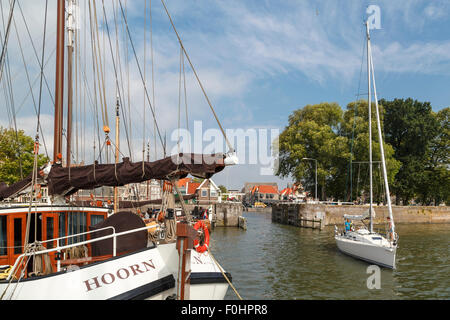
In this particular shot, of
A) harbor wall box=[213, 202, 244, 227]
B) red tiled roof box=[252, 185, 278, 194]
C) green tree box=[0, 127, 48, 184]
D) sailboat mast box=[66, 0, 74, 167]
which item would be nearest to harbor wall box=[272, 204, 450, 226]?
harbor wall box=[213, 202, 244, 227]

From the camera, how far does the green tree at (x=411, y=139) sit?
57406mm

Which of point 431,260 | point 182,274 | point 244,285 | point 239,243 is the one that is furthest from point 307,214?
point 182,274

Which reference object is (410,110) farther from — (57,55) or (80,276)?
(80,276)

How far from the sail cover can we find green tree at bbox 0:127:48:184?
2742cm

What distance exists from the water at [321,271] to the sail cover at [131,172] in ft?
27.5

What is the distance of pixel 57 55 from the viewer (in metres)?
15.7

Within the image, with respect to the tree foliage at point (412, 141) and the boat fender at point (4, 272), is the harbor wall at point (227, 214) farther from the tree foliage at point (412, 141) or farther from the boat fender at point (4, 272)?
the boat fender at point (4, 272)

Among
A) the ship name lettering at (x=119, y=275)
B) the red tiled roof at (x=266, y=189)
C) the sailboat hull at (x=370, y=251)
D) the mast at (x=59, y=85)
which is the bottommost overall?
the red tiled roof at (x=266, y=189)

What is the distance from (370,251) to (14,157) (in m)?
37.0

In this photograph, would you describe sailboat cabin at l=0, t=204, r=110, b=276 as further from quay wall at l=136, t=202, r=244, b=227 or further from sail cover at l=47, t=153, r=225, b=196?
quay wall at l=136, t=202, r=244, b=227

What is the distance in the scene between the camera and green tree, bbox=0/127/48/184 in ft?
113

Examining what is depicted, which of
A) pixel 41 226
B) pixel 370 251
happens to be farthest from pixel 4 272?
pixel 370 251

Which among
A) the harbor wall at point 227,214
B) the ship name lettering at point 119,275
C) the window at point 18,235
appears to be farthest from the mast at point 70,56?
the harbor wall at point 227,214

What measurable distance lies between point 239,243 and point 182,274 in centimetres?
2363
